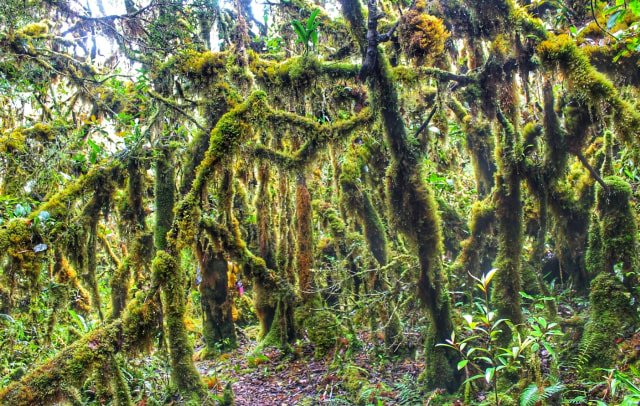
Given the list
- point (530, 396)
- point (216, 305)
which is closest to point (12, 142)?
point (216, 305)

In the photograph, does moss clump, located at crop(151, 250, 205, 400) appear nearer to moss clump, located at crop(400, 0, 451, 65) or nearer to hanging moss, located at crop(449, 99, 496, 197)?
moss clump, located at crop(400, 0, 451, 65)

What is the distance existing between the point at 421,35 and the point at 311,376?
5588 mm

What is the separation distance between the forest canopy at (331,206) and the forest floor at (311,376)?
46 millimetres

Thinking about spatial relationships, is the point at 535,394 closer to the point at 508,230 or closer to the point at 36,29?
the point at 508,230

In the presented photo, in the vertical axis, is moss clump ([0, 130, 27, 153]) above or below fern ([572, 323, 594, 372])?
above

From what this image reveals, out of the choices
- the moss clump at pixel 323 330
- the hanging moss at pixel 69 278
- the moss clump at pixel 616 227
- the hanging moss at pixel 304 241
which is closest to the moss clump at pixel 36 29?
the hanging moss at pixel 69 278

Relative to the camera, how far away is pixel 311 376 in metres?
7.68

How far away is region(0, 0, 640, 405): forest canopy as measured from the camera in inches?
Result: 198

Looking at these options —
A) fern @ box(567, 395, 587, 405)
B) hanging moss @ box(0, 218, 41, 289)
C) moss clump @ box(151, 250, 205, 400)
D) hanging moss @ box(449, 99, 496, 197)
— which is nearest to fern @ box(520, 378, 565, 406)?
fern @ box(567, 395, 587, 405)

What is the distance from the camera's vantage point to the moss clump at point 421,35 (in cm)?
521

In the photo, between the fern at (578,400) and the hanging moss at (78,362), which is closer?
the hanging moss at (78,362)

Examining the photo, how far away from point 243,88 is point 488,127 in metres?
4.54

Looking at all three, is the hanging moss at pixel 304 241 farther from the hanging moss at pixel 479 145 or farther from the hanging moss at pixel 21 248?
the hanging moss at pixel 21 248

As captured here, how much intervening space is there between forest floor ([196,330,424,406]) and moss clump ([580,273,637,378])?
7.85ft
